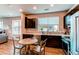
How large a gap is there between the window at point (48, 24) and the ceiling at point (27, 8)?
0.55ft

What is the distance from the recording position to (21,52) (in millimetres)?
2023

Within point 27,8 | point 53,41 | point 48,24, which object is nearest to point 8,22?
point 27,8

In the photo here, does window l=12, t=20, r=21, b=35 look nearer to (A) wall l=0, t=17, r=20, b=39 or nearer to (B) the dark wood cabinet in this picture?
(A) wall l=0, t=17, r=20, b=39

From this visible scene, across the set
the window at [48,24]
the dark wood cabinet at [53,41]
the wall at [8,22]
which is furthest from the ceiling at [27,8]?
the dark wood cabinet at [53,41]

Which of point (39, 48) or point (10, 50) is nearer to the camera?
point (10, 50)

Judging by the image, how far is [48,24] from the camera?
82.1 inches

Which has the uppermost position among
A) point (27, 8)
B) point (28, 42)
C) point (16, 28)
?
point (27, 8)

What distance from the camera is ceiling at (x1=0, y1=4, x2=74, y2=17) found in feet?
6.26

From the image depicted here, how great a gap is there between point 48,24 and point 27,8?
1.72 feet

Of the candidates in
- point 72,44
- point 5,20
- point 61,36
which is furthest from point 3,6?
point 72,44

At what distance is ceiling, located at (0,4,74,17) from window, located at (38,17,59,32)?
17cm

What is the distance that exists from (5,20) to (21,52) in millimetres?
713

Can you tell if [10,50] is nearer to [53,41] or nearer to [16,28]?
[16,28]
